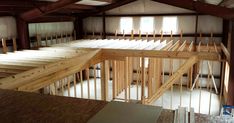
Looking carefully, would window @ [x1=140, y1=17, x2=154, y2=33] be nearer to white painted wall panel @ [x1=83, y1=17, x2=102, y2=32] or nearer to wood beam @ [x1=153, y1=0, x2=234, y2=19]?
wood beam @ [x1=153, y1=0, x2=234, y2=19]

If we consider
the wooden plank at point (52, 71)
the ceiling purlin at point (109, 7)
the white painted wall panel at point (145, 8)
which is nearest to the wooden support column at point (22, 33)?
the wooden plank at point (52, 71)

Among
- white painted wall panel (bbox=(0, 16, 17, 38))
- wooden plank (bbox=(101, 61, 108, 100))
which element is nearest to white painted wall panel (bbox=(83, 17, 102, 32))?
white painted wall panel (bbox=(0, 16, 17, 38))

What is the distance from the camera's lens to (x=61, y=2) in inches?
239

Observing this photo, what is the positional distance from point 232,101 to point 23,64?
4708 mm

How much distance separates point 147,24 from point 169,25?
980 mm

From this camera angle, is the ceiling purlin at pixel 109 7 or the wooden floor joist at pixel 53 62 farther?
the ceiling purlin at pixel 109 7

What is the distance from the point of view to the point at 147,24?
10.1m

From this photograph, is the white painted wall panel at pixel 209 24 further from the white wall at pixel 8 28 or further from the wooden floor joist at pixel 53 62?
the white wall at pixel 8 28

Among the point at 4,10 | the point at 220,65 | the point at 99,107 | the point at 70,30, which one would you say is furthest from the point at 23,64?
the point at 220,65

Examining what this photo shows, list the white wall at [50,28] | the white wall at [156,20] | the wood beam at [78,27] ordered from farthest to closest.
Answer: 1. the wood beam at [78,27]
2. the white wall at [156,20]
3. the white wall at [50,28]

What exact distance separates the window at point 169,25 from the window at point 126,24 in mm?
1554

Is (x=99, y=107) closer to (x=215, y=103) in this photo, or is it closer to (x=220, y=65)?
(x=215, y=103)

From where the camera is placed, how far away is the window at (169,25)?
9631 millimetres

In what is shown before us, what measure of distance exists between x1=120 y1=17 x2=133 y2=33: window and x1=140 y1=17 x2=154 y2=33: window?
1.76 feet
